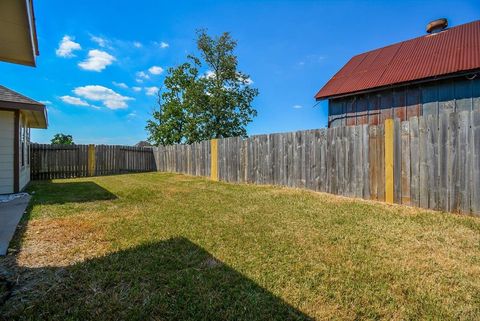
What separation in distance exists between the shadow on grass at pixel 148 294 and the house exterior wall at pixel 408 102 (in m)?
8.56

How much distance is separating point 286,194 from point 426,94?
6.50 metres

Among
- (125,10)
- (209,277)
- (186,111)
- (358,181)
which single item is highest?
(125,10)

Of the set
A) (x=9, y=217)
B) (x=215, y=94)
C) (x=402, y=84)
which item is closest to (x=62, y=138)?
(x=215, y=94)

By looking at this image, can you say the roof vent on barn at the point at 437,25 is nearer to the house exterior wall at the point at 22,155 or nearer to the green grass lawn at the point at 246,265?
the green grass lawn at the point at 246,265

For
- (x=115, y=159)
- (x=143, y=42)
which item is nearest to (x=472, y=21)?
(x=143, y=42)

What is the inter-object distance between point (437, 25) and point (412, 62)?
2.87 metres

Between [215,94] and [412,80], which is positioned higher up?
[215,94]

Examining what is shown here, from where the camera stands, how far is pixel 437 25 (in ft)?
35.8

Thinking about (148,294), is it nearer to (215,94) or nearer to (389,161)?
(389,161)

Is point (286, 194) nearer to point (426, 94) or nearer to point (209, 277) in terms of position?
point (209, 277)

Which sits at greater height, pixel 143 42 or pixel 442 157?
pixel 143 42

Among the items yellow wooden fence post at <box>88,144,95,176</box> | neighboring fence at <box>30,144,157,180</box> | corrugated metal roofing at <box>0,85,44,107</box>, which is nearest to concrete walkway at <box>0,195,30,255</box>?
corrugated metal roofing at <box>0,85,44,107</box>

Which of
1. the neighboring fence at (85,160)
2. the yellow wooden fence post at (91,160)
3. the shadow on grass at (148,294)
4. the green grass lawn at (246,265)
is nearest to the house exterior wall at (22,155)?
the neighboring fence at (85,160)

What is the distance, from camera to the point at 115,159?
15.8m
